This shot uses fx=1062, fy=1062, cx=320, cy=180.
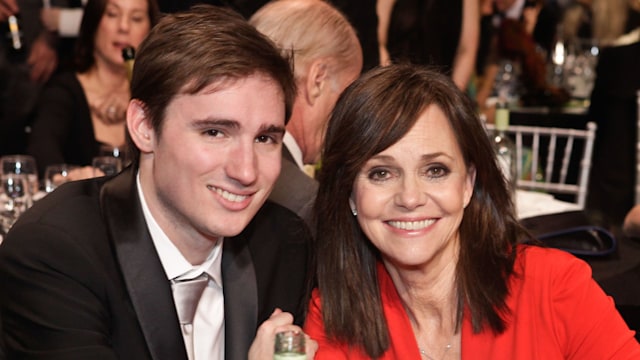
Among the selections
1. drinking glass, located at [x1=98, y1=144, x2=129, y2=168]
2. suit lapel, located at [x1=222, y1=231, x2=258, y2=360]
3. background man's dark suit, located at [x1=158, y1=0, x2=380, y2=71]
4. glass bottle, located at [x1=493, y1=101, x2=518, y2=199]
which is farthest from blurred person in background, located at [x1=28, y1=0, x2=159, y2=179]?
suit lapel, located at [x1=222, y1=231, x2=258, y2=360]

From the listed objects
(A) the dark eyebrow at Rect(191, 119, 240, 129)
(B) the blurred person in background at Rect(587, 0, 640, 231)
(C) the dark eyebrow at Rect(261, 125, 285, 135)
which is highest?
(A) the dark eyebrow at Rect(191, 119, 240, 129)

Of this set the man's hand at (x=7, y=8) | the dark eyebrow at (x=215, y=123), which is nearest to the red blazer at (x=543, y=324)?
the dark eyebrow at (x=215, y=123)

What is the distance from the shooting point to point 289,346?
144 centimetres

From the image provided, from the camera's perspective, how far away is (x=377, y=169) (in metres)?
2.23

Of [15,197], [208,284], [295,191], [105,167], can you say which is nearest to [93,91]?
[105,167]

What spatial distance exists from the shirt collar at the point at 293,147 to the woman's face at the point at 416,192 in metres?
0.70

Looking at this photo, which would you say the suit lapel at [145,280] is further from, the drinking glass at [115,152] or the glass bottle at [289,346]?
the drinking glass at [115,152]

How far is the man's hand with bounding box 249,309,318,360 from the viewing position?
2.08 metres

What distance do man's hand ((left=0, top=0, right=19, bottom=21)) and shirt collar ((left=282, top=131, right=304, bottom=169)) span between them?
2044 mm

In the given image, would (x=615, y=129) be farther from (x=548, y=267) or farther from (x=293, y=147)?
(x=548, y=267)

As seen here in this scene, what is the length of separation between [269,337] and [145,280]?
0.27 metres

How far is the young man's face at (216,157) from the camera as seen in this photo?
2045 mm

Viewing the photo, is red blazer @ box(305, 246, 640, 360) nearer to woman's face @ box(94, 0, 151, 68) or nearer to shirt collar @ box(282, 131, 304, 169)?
shirt collar @ box(282, 131, 304, 169)

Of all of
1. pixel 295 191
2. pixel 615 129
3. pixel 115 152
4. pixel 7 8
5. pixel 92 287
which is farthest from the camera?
pixel 615 129
